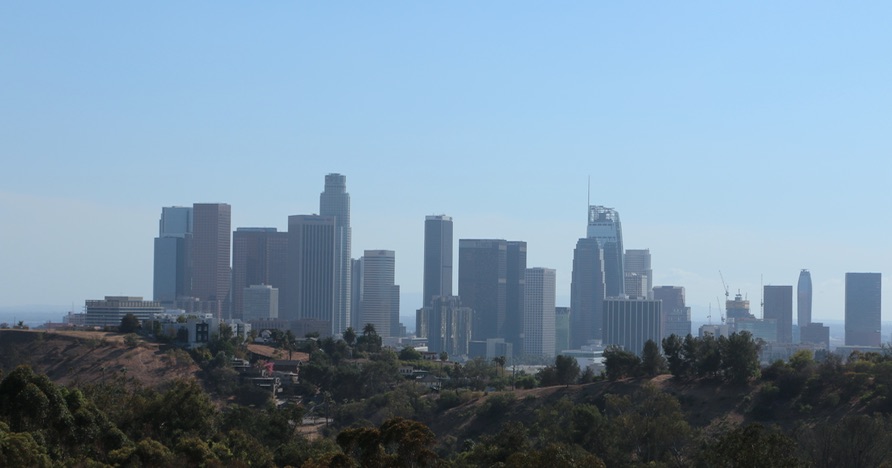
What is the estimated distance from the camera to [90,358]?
400 ft

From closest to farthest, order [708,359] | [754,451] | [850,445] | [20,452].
Result: [754,451]
[20,452]
[850,445]
[708,359]

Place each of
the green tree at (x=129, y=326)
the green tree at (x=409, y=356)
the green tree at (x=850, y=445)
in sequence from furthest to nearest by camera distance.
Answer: the green tree at (x=409, y=356) < the green tree at (x=129, y=326) < the green tree at (x=850, y=445)

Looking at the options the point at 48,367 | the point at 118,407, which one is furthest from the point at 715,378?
the point at 48,367

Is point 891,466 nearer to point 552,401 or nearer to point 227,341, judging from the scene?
point 552,401

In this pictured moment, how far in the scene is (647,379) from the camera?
10231 cm

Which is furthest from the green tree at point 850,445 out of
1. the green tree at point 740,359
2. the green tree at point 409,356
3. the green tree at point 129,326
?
the green tree at point 129,326

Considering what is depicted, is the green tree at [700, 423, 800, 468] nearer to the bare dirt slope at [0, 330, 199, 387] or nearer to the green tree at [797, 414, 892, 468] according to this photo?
the green tree at [797, 414, 892, 468]

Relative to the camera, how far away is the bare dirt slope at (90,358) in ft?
384

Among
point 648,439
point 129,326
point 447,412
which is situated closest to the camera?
point 648,439

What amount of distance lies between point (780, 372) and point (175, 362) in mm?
58806

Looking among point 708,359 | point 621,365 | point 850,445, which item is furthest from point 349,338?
point 850,445

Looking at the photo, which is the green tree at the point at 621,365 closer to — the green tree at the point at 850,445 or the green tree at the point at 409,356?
the green tree at the point at 850,445

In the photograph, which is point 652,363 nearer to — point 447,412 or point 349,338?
point 447,412

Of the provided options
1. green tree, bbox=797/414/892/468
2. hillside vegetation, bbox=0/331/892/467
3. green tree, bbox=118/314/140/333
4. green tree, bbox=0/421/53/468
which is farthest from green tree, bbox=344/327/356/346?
green tree, bbox=0/421/53/468
